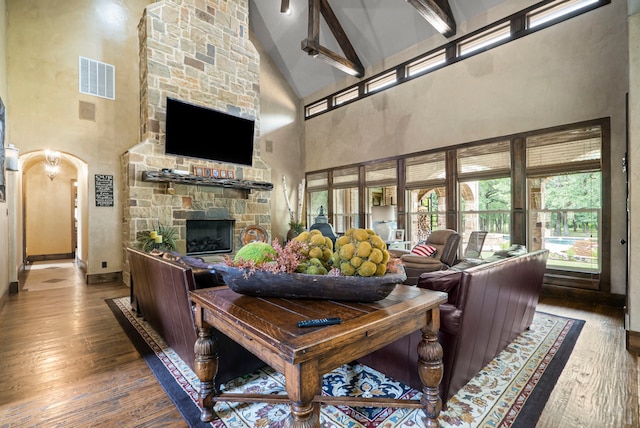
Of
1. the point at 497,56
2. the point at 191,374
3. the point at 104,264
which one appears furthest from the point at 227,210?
the point at 497,56

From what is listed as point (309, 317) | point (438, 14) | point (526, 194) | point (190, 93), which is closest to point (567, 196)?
point (526, 194)

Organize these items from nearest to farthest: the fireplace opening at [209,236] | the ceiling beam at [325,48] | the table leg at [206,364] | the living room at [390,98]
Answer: the table leg at [206,364] < the living room at [390,98] < the ceiling beam at [325,48] < the fireplace opening at [209,236]

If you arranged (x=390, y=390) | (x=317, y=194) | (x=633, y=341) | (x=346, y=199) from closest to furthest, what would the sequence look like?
1. (x=390, y=390)
2. (x=633, y=341)
3. (x=346, y=199)
4. (x=317, y=194)

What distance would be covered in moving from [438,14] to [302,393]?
5764mm

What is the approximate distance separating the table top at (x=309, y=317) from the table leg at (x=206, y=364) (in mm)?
143

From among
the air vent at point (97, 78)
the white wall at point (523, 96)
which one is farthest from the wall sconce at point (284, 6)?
the air vent at point (97, 78)

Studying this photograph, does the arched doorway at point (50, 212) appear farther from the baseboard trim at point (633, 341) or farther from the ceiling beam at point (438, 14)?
the baseboard trim at point (633, 341)

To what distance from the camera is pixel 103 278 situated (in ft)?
17.3

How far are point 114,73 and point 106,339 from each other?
509 cm

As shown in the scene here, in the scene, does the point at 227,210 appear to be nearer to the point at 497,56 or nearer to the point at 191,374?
the point at 191,374

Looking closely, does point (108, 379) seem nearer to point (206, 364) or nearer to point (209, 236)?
point (206, 364)

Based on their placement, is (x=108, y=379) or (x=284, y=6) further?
(x=284, y=6)

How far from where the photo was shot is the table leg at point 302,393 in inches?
33.9

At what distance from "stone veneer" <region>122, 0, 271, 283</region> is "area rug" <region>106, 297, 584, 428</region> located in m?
3.20
